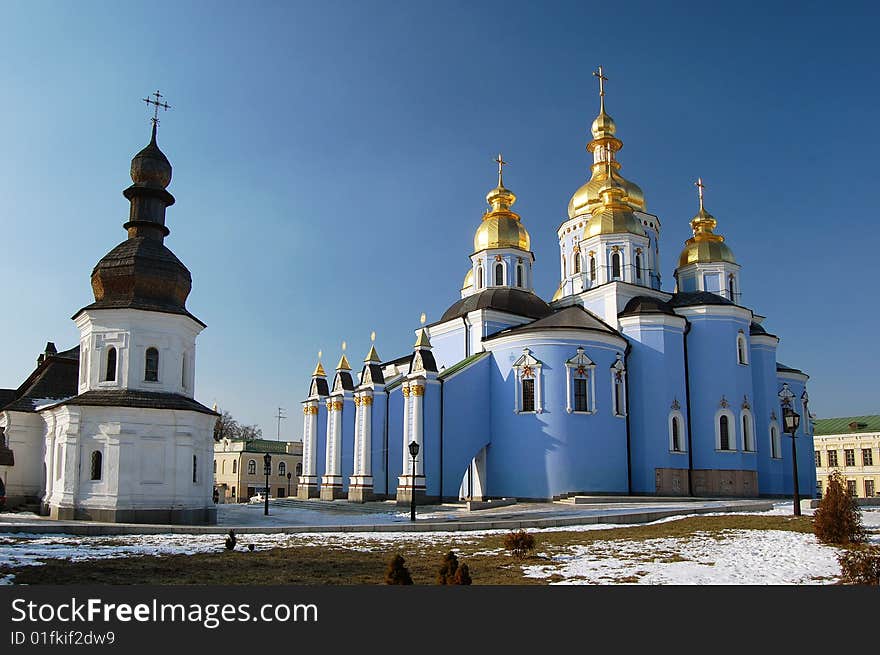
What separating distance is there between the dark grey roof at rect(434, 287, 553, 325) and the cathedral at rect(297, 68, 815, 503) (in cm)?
11

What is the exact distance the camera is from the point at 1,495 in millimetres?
27391

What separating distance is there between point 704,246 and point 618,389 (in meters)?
12.2

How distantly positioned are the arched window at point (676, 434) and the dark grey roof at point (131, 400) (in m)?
23.1

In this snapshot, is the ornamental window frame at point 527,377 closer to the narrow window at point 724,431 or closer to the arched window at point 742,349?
the narrow window at point 724,431

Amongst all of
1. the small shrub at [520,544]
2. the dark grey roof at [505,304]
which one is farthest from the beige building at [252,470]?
the small shrub at [520,544]

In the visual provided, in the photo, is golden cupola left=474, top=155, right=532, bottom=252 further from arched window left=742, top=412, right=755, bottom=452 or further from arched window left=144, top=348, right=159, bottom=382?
arched window left=144, top=348, right=159, bottom=382

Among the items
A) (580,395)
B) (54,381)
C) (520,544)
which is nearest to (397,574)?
(520,544)

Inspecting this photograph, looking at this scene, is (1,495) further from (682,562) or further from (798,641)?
(798,641)

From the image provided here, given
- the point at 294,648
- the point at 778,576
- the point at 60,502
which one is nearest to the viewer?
the point at 294,648

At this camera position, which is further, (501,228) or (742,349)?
(501,228)

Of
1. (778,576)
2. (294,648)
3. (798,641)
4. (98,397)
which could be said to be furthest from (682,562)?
(98,397)

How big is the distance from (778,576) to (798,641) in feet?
15.2

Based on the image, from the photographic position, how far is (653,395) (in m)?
37.7

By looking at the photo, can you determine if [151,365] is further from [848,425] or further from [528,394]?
[848,425]
